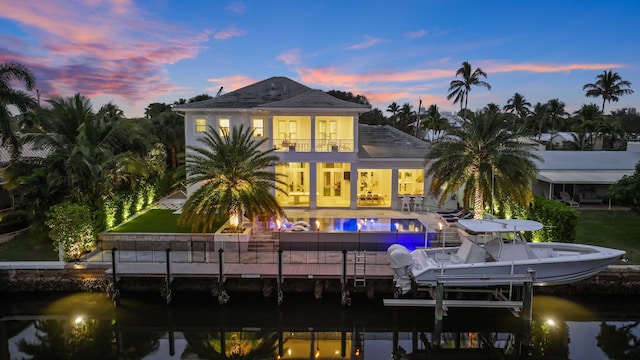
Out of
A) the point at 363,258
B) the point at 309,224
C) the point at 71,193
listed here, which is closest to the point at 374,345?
the point at 363,258

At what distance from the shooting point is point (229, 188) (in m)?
19.9

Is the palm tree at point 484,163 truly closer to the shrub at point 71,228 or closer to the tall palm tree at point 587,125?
the shrub at point 71,228

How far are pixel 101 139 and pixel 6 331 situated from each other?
36.5 ft

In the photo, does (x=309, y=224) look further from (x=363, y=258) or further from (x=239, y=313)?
(x=239, y=313)

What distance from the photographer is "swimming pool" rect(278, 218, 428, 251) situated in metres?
19.8

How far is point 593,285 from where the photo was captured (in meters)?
18.1

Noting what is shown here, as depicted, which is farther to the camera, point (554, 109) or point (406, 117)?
point (406, 117)

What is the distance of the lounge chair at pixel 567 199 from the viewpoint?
93.4 ft

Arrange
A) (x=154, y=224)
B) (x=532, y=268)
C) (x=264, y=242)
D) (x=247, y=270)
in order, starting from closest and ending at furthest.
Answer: (x=532, y=268) → (x=247, y=270) → (x=264, y=242) → (x=154, y=224)

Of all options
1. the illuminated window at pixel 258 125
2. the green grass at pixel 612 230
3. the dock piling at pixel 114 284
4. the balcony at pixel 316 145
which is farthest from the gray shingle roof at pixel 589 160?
the dock piling at pixel 114 284

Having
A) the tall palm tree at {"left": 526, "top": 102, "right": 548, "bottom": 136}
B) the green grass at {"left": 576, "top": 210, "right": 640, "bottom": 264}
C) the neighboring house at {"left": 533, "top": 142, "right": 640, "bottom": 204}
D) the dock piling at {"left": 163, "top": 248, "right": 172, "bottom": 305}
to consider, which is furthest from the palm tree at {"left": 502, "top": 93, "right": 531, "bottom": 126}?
the dock piling at {"left": 163, "top": 248, "right": 172, "bottom": 305}

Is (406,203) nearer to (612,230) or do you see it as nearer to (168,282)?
(612,230)

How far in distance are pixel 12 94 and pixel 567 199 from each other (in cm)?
3417

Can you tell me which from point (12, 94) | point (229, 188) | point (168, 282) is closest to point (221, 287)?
point (168, 282)
